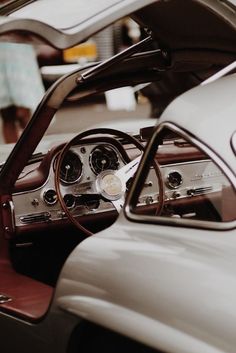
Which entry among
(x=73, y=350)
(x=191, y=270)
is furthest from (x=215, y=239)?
(x=73, y=350)

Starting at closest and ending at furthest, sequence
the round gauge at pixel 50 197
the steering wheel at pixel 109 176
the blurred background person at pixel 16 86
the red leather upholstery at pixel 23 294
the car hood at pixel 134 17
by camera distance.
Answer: the car hood at pixel 134 17, the red leather upholstery at pixel 23 294, the steering wheel at pixel 109 176, the round gauge at pixel 50 197, the blurred background person at pixel 16 86

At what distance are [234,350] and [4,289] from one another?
1558 millimetres

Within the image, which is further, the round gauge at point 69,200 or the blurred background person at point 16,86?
the blurred background person at point 16,86

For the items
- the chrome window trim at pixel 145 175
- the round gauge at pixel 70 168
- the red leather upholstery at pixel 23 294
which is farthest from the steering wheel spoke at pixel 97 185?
the chrome window trim at pixel 145 175

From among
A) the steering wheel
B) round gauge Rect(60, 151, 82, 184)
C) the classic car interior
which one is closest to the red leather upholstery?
the classic car interior

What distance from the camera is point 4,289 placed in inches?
150

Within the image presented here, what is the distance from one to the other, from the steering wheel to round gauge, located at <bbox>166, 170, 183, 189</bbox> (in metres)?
0.18

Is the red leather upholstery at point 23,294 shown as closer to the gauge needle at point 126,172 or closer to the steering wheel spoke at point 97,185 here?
the steering wheel spoke at point 97,185

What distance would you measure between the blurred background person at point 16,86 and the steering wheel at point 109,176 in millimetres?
4378

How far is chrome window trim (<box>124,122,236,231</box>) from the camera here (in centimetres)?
271

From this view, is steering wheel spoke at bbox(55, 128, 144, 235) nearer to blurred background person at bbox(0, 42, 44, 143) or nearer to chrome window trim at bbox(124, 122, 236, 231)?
chrome window trim at bbox(124, 122, 236, 231)

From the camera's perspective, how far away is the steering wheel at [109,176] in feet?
13.7

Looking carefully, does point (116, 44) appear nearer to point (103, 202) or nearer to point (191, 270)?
point (103, 202)

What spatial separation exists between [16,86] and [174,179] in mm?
4671
